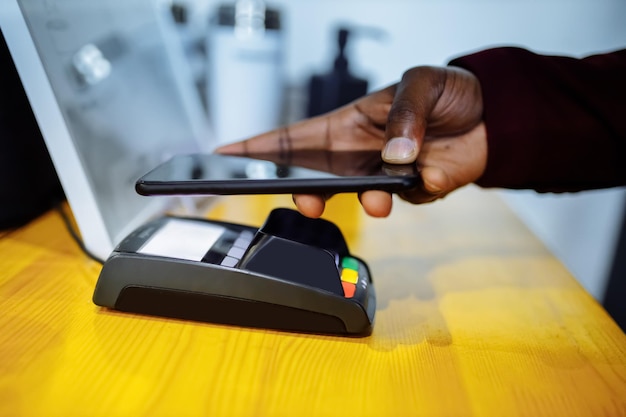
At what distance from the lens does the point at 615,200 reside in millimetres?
728

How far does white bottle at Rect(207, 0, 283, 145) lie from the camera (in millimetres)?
774

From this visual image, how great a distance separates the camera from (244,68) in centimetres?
78

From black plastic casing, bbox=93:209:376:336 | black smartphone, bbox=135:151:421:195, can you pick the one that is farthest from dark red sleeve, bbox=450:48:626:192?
black plastic casing, bbox=93:209:376:336

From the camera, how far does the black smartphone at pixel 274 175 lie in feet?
1.12

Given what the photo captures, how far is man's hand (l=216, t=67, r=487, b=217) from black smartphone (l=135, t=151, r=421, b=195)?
52 mm

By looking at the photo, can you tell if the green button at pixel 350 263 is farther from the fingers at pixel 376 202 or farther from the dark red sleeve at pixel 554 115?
the dark red sleeve at pixel 554 115

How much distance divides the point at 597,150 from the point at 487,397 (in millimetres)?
322

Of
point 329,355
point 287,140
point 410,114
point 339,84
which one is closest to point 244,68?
point 339,84

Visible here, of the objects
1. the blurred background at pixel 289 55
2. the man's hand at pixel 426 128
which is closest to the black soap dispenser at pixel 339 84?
the blurred background at pixel 289 55

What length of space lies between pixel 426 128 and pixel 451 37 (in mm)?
485

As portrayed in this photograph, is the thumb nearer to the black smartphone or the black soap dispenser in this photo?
the black smartphone

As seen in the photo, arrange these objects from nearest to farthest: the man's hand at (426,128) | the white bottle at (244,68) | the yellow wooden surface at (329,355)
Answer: the yellow wooden surface at (329,355) → the man's hand at (426,128) → the white bottle at (244,68)

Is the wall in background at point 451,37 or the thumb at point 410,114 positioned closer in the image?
the thumb at point 410,114

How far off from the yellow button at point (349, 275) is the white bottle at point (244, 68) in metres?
0.48
